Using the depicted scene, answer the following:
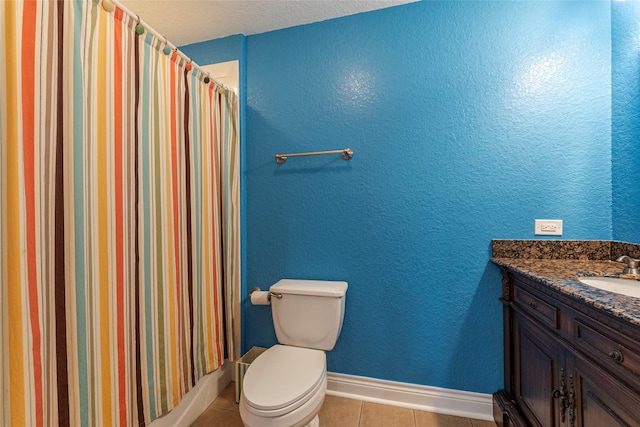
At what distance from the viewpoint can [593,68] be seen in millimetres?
1287

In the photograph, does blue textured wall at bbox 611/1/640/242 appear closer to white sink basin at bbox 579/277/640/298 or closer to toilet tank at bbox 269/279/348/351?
white sink basin at bbox 579/277/640/298

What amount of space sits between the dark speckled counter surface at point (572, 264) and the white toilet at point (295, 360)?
0.87 metres

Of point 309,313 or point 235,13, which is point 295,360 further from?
point 235,13

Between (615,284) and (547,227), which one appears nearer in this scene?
(615,284)

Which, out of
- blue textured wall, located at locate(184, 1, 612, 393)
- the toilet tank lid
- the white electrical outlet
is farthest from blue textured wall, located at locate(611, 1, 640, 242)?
the toilet tank lid

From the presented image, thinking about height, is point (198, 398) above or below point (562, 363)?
below

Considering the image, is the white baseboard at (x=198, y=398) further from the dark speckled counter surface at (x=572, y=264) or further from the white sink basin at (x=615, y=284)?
the white sink basin at (x=615, y=284)

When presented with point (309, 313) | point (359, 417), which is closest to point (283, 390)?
point (309, 313)

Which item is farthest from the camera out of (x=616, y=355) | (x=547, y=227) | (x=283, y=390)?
(x=547, y=227)

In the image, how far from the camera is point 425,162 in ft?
4.81

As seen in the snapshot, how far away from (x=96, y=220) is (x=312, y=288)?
1007 mm

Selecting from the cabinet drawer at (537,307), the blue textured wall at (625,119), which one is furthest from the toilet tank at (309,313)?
the blue textured wall at (625,119)

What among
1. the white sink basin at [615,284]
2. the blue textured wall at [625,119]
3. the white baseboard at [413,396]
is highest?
the blue textured wall at [625,119]

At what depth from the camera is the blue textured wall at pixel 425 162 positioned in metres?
1.31
